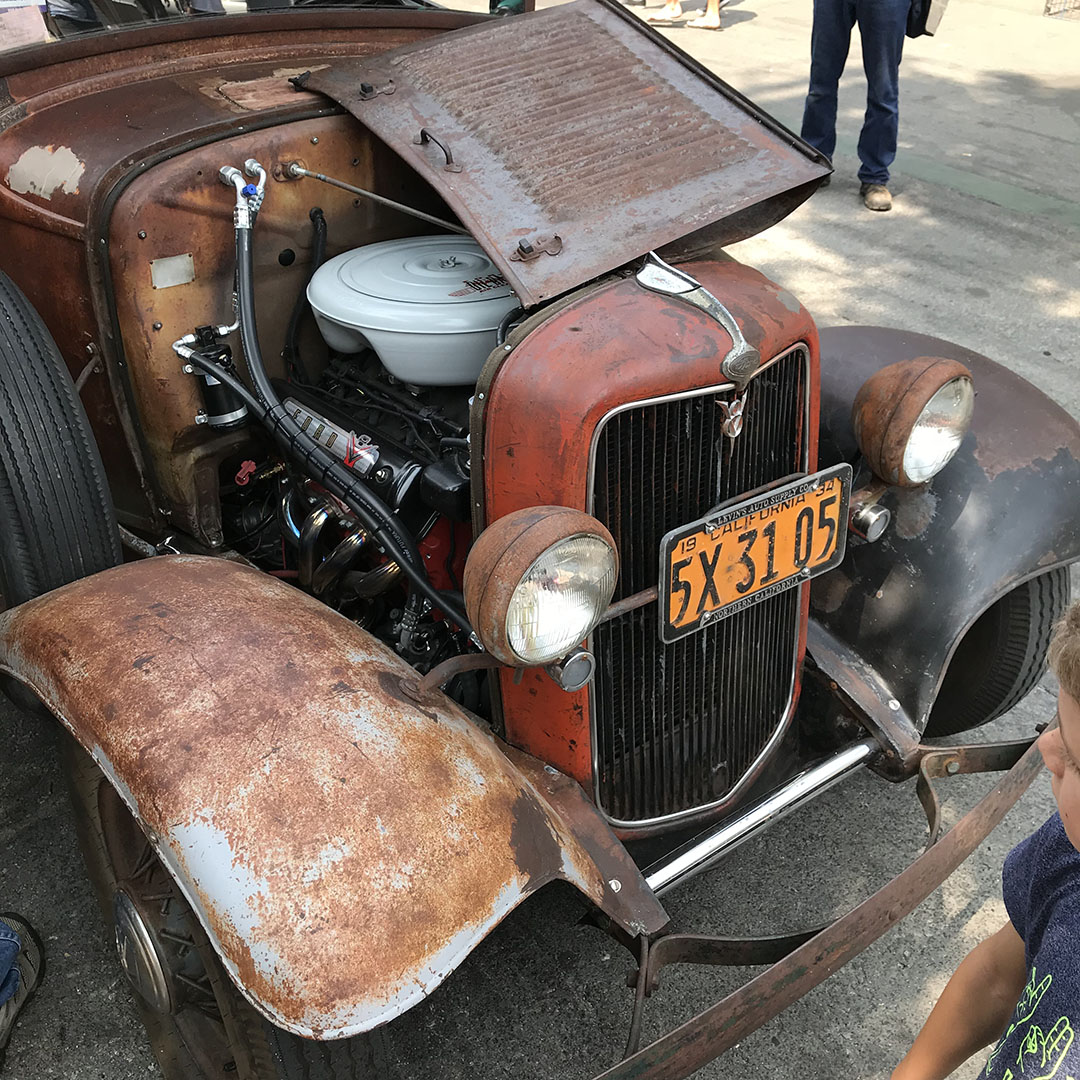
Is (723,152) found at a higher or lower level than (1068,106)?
higher

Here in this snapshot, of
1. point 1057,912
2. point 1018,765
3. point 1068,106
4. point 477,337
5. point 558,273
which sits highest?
point 558,273

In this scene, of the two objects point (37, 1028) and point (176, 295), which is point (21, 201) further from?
point (37, 1028)

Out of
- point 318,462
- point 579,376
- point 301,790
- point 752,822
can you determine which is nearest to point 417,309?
point 318,462

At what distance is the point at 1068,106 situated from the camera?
24.3 feet

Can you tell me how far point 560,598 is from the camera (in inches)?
60.1

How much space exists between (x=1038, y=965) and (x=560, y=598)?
0.73m

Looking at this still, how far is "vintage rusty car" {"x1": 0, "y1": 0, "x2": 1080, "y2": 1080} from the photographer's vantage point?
1.44 m

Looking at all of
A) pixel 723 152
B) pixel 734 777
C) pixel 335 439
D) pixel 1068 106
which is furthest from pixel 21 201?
pixel 1068 106

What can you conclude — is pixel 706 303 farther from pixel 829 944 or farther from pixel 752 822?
pixel 829 944

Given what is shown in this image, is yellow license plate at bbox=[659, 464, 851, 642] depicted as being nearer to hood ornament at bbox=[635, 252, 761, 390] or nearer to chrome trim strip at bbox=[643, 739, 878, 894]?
hood ornament at bbox=[635, 252, 761, 390]

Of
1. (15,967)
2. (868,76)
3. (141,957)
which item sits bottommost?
(15,967)

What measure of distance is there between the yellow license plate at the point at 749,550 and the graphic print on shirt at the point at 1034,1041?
2.46ft

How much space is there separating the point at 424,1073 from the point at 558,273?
1.43 m

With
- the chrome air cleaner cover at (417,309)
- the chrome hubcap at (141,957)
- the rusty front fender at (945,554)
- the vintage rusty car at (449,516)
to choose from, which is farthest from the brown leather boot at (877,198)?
the chrome hubcap at (141,957)
